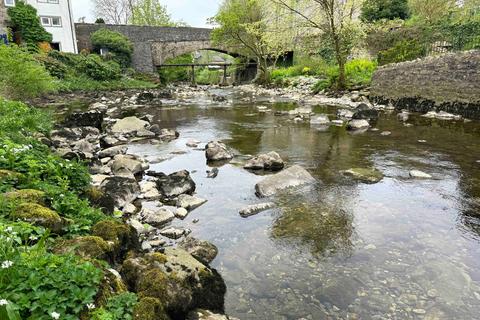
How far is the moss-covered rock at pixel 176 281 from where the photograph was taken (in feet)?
9.73

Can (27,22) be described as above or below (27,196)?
above

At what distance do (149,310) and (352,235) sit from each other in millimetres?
3155

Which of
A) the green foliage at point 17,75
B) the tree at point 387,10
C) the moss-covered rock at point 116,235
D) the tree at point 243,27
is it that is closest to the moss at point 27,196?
the moss-covered rock at point 116,235

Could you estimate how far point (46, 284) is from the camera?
2.23 m

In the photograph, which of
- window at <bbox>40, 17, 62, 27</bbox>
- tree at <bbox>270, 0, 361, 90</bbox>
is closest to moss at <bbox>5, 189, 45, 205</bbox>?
tree at <bbox>270, 0, 361, 90</bbox>

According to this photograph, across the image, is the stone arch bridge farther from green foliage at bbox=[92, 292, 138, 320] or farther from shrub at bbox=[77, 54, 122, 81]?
green foliage at bbox=[92, 292, 138, 320]

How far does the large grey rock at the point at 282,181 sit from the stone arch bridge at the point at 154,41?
128ft

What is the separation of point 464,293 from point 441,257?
2.19 feet

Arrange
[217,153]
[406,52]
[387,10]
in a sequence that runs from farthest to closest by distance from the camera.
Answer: [387,10], [406,52], [217,153]

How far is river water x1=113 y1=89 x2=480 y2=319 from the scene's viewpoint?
3541mm

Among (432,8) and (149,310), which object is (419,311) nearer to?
(149,310)

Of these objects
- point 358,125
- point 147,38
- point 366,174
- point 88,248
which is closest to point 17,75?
point 358,125

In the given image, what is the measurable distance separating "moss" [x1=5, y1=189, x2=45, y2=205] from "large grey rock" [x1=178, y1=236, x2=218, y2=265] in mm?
1697

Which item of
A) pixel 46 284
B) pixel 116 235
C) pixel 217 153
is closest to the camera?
pixel 46 284
